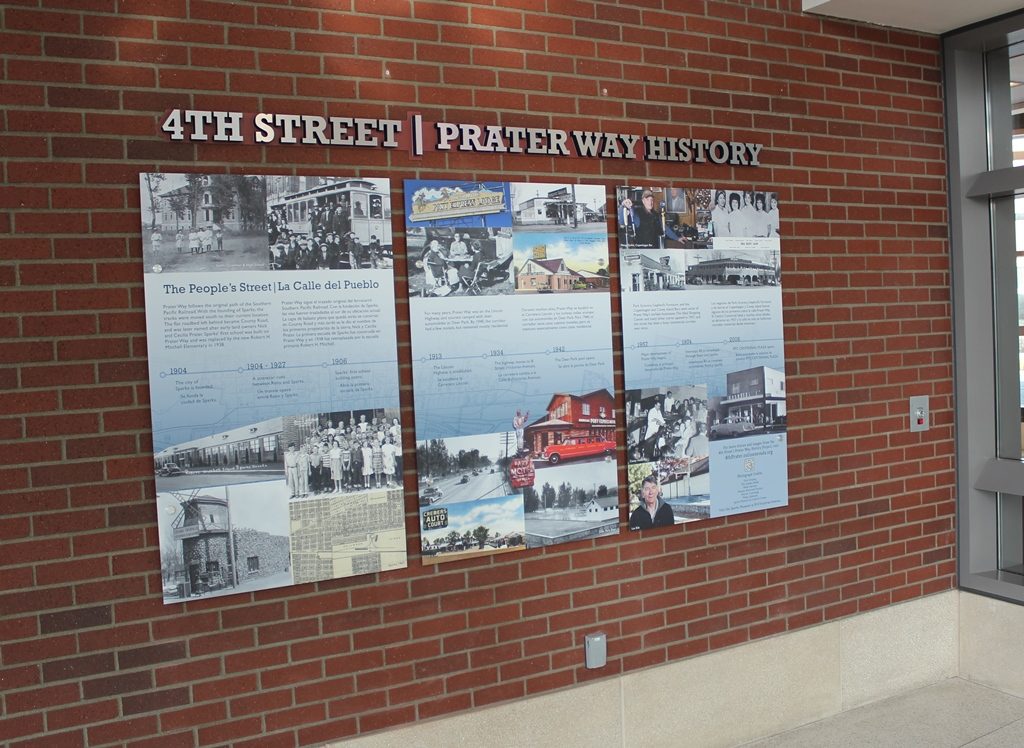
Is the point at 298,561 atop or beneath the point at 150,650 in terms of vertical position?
atop

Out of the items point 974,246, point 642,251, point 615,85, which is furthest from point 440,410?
point 974,246

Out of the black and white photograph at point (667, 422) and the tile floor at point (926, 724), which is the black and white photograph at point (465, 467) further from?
the tile floor at point (926, 724)

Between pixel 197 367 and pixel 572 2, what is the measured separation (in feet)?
7.49

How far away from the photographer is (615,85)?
156 inches

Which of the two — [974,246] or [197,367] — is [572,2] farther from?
[974,246]

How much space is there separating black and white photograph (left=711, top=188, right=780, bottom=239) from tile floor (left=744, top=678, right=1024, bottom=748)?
2.55 meters

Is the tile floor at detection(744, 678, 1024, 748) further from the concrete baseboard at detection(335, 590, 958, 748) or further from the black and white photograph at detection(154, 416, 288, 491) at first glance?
the black and white photograph at detection(154, 416, 288, 491)

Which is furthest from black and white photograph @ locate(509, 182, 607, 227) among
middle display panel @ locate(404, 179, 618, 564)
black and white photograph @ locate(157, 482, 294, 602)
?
black and white photograph @ locate(157, 482, 294, 602)

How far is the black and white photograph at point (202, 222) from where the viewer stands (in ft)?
10.1

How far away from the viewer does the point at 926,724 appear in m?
4.45

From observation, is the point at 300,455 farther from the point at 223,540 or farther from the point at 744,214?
the point at 744,214

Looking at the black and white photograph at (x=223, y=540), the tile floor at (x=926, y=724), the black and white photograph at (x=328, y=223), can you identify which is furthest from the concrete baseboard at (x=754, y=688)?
the black and white photograph at (x=328, y=223)

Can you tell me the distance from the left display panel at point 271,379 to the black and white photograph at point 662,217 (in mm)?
1145

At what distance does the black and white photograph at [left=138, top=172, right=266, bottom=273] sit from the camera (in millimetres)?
3080
